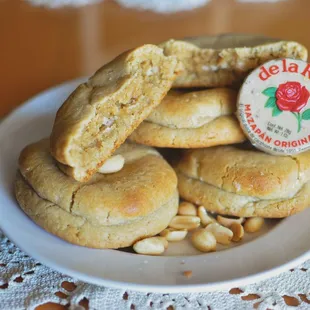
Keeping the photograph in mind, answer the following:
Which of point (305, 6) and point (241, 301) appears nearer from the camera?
point (241, 301)

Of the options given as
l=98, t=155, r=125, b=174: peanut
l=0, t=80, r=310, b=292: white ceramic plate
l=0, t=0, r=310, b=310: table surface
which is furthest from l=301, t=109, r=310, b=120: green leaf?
l=0, t=0, r=310, b=310: table surface

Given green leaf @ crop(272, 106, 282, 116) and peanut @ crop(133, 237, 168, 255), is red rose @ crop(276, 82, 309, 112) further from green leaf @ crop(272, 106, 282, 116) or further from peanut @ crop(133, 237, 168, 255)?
peanut @ crop(133, 237, 168, 255)

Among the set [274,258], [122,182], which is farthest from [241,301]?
[122,182]

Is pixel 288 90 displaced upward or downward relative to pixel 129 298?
upward

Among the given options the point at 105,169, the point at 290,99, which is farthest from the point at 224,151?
the point at 105,169

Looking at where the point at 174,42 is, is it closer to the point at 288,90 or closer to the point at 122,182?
the point at 288,90

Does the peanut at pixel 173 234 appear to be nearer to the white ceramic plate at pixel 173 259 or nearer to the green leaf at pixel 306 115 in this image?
the white ceramic plate at pixel 173 259

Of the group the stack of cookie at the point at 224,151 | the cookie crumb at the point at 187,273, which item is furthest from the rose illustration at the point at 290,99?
the cookie crumb at the point at 187,273
